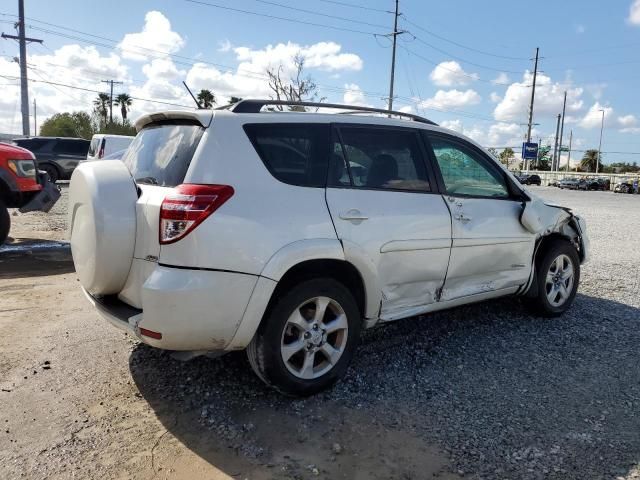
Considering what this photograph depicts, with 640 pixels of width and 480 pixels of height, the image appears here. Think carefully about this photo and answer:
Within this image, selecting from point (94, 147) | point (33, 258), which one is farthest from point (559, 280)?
Answer: point (94, 147)

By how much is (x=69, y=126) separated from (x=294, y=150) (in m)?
60.0

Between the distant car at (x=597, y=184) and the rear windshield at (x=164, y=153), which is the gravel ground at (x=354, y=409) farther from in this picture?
the distant car at (x=597, y=184)

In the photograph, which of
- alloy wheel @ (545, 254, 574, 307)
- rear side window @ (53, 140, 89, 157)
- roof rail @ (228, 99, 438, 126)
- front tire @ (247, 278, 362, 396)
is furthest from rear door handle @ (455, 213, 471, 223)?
rear side window @ (53, 140, 89, 157)

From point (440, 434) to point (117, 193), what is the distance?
2375 millimetres

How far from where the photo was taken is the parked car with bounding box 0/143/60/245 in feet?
25.8

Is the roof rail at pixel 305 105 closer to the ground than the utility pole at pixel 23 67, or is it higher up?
closer to the ground

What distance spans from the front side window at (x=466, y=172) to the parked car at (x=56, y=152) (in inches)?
768

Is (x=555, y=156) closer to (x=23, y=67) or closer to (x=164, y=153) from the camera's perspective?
(x=23, y=67)

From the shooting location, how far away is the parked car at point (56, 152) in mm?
20484

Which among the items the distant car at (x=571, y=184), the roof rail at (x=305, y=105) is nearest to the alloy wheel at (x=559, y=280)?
the roof rail at (x=305, y=105)

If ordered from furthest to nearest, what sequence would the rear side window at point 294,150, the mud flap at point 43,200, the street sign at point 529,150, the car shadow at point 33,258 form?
the street sign at point 529,150 < the mud flap at point 43,200 < the car shadow at point 33,258 < the rear side window at point 294,150

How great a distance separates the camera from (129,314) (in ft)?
10.4

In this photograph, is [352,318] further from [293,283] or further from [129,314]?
[129,314]

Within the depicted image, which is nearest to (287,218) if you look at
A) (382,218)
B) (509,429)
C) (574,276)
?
(382,218)
